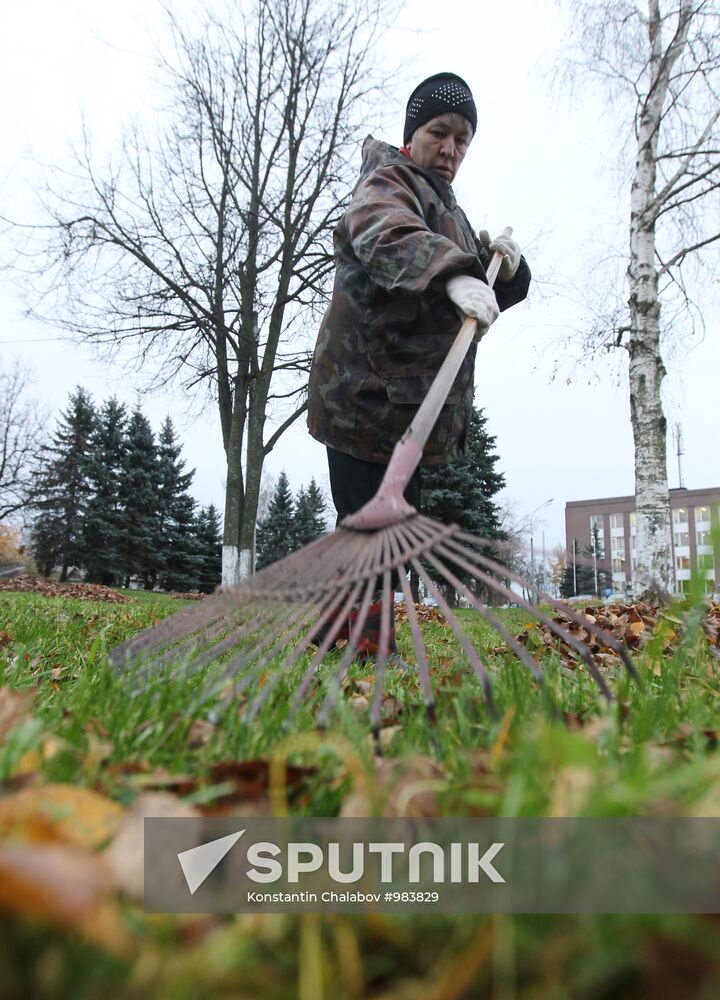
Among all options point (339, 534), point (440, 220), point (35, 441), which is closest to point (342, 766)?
point (339, 534)

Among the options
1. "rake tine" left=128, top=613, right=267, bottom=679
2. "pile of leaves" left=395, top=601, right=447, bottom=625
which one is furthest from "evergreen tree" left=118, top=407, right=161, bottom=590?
"rake tine" left=128, top=613, right=267, bottom=679

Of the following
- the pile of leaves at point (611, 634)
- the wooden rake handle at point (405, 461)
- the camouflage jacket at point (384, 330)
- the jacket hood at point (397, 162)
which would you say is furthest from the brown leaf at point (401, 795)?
the jacket hood at point (397, 162)

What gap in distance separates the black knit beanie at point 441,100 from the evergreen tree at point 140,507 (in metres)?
23.8

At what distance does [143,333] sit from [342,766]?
11.3 metres

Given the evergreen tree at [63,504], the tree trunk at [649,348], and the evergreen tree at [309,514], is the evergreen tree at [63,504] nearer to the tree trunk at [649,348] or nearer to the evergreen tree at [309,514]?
the evergreen tree at [309,514]

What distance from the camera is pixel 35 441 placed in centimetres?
2798

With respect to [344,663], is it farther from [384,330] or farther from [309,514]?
[309,514]

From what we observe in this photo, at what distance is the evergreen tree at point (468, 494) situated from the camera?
17.6m

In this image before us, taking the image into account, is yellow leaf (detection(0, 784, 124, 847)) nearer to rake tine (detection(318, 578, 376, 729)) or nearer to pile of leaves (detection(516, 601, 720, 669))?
rake tine (detection(318, 578, 376, 729))

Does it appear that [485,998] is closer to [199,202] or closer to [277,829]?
[277,829]

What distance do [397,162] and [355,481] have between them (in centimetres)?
141

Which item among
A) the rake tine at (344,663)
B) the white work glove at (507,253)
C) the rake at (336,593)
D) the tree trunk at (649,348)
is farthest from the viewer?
the tree trunk at (649,348)

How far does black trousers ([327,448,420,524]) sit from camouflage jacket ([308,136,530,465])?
89 millimetres

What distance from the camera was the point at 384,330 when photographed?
2668mm
